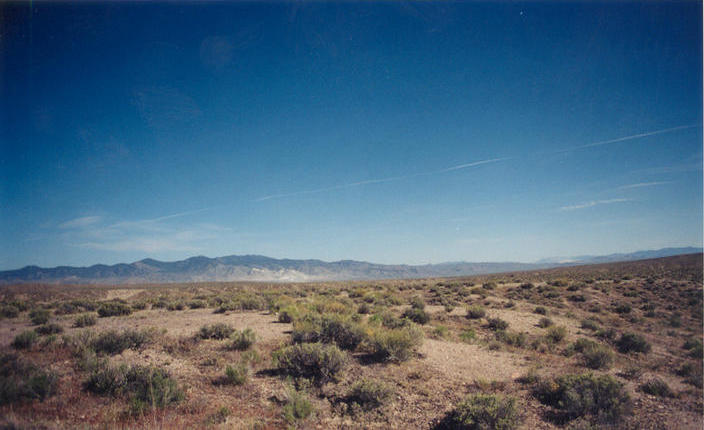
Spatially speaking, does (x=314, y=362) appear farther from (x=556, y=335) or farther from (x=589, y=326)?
(x=589, y=326)

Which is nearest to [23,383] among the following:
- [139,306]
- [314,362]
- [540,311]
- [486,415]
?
[314,362]

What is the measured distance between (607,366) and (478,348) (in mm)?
3894

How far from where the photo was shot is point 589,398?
6.12 metres

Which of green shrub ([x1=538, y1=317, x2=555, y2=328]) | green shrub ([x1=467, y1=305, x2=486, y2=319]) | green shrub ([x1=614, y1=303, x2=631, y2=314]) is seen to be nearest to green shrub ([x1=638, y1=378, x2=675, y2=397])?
green shrub ([x1=538, y1=317, x2=555, y2=328])

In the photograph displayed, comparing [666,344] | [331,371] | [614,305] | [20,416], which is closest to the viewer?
[20,416]

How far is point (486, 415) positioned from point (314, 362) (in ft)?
14.2

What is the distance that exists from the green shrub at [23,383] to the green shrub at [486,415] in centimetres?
816

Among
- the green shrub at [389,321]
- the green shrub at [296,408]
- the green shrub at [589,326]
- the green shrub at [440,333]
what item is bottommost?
the green shrub at [589,326]

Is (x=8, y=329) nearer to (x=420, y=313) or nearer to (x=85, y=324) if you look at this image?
(x=85, y=324)

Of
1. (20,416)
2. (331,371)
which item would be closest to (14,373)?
(20,416)

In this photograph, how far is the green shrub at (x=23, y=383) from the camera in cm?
523

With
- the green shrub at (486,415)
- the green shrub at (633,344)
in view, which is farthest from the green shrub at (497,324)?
the green shrub at (486,415)

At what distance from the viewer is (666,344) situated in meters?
12.4

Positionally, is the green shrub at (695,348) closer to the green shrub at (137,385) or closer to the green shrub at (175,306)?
the green shrub at (137,385)
